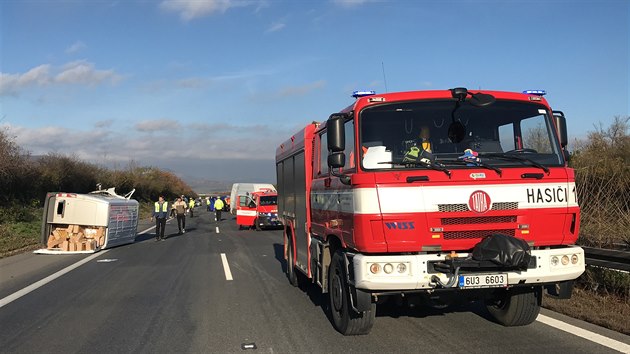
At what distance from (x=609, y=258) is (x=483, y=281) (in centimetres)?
295

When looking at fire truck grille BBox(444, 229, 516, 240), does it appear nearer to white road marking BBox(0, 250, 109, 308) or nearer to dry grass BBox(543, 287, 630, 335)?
dry grass BBox(543, 287, 630, 335)

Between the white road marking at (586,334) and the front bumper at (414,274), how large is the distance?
838 mm

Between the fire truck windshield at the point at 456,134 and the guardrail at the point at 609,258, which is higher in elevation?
the fire truck windshield at the point at 456,134

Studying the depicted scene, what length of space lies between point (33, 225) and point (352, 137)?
22.1m

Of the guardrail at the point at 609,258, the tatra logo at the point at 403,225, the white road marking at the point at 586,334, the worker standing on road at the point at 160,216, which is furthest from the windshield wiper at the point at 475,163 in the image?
the worker standing on road at the point at 160,216

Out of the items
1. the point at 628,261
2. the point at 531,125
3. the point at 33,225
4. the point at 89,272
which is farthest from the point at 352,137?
the point at 33,225

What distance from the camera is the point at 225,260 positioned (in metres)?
13.2

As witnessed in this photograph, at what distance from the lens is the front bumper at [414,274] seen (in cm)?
488

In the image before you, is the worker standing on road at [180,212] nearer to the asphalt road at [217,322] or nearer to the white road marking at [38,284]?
the white road marking at [38,284]

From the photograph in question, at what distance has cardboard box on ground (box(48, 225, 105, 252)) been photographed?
614 inches

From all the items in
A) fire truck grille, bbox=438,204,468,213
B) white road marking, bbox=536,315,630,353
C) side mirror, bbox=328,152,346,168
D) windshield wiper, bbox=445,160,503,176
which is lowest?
Answer: white road marking, bbox=536,315,630,353

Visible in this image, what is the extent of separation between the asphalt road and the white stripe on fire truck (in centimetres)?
146

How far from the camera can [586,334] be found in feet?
18.0

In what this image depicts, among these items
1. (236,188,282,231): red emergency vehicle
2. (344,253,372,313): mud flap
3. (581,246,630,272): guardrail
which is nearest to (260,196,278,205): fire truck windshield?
(236,188,282,231): red emergency vehicle
